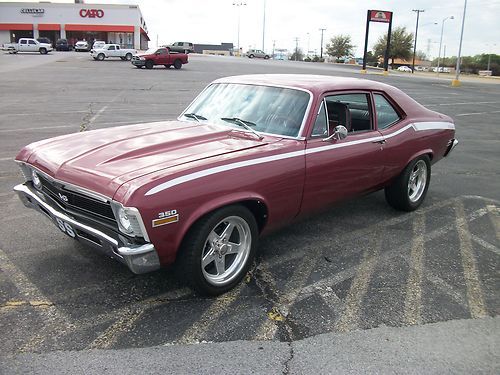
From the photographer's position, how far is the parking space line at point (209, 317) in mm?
2947

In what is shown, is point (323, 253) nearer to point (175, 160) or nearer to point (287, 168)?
point (287, 168)

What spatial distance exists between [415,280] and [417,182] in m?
2.13

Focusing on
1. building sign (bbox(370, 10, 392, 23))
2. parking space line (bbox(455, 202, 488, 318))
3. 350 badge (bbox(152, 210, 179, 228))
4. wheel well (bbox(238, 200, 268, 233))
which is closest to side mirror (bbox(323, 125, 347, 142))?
wheel well (bbox(238, 200, 268, 233))

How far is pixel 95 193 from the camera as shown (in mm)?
3037

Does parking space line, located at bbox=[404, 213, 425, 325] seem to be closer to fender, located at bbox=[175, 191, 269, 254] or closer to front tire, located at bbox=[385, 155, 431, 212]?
front tire, located at bbox=[385, 155, 431, 212]

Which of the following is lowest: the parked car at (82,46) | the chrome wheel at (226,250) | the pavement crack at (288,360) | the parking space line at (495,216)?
the pavement crack at (288,360)

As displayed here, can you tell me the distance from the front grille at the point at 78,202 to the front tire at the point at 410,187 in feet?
11.1

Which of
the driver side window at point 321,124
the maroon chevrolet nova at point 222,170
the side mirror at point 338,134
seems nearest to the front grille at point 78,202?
the maroon chevrolet nova at point 222,170

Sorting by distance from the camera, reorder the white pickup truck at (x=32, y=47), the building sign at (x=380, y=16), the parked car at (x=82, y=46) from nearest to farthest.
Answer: the building sign at (x=380, y=16), the white pickup truck at (x=32, y=47), the parked car at (x=82, y=46)

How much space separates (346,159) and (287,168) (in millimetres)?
852

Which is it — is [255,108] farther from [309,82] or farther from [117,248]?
[117,248]

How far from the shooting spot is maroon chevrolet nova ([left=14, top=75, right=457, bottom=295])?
3018 millimetres

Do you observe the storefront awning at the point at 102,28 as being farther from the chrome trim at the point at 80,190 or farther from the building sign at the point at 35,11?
the chrome trim at the point at 80,190

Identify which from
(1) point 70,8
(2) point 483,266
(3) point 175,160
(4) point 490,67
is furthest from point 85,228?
(4) point 490,67
